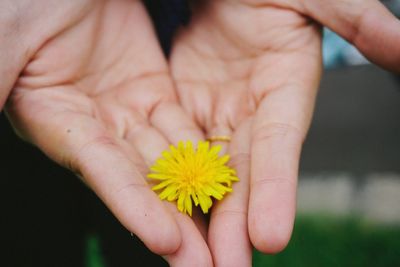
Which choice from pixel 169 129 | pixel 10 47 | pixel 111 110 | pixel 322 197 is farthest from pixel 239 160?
pixel 322 197

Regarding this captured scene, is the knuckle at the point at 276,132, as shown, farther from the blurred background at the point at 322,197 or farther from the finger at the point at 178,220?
the blurred background at the point at 322,197

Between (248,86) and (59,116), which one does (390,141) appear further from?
(59,116)

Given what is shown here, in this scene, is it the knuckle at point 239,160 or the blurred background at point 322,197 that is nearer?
the knuckle at point 239,160

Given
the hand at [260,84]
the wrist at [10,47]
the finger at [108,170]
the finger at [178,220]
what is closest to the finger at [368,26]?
the hand at [260,84]

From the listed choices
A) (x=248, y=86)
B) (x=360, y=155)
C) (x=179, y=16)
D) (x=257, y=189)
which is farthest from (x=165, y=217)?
(x=360, y=155)

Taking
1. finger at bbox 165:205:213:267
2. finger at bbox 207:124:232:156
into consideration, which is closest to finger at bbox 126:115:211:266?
finger at bbox 165:205:213:267
